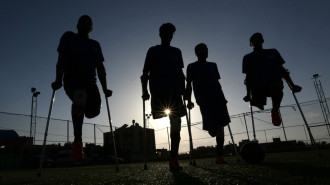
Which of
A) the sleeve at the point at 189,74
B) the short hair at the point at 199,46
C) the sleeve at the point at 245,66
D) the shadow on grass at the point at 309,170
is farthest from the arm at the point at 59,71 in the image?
the sleeve at the point at 245,66

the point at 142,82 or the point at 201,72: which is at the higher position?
the point at 201,72

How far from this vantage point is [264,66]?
458cm

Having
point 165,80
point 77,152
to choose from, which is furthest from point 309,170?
point 77,152

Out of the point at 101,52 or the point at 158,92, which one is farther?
the point at 101,52

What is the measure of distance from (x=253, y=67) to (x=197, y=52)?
1196 mm

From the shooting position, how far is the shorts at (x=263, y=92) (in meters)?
4.31

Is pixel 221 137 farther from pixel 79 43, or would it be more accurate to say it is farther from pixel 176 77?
pixel 79 43

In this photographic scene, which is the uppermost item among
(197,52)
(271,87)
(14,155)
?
(197,52)

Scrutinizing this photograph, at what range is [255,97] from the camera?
4824 mm

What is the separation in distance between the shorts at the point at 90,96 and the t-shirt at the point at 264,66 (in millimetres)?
3091

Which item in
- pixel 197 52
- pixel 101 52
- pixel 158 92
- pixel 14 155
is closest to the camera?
pixel 158 92

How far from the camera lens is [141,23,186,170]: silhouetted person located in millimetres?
3848

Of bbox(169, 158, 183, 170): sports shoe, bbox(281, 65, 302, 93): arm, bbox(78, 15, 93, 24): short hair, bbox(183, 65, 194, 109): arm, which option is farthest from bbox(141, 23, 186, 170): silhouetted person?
bbox(281, 65, 302, 93): arm

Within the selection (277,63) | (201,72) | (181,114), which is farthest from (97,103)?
(277,63)
